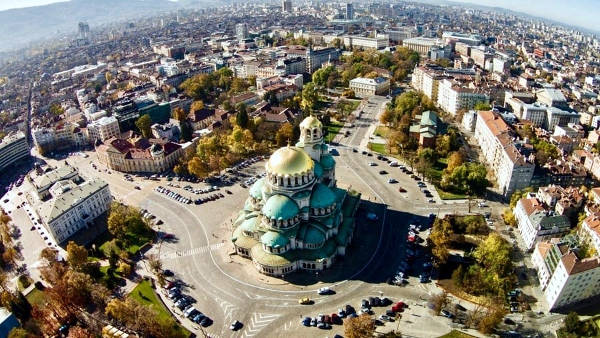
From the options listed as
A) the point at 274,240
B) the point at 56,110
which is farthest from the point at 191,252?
the point at 56,110

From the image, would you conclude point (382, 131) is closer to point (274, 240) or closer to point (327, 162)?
point (327, 162)

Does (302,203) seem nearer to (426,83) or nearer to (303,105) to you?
(303,105)

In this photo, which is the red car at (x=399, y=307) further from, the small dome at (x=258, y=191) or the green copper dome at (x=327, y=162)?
the small dome at (x=258, y=191)

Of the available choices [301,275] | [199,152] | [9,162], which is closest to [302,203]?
[301,275]

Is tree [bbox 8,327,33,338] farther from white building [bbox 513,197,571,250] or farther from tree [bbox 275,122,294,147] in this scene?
white building [bbox 513,197,571,250]

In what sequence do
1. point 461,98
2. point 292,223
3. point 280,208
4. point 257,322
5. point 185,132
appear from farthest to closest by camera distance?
point 461,98
point 185,132
point 292,223
point 280,208
point 257,322
